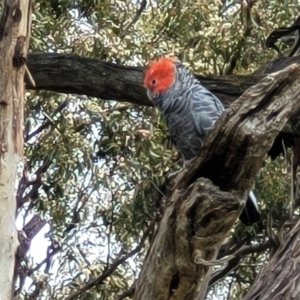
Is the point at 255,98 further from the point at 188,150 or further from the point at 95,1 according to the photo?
the point at 95,1

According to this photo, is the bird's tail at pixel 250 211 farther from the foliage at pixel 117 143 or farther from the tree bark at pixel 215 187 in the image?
the foliage at pixel 117 143

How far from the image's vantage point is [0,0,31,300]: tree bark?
2361mm

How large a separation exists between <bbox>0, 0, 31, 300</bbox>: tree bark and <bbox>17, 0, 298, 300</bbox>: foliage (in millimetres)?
1143

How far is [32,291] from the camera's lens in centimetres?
472

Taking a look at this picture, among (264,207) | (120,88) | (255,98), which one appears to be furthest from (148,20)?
(255,98)

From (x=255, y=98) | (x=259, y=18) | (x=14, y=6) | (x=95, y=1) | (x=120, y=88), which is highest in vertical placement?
(x=95, y=1)

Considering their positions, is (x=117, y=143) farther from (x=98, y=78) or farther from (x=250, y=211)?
(x=250, y=211)

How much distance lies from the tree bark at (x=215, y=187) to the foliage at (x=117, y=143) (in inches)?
71.3

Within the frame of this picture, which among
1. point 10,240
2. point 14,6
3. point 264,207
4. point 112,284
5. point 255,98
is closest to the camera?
point 255,98

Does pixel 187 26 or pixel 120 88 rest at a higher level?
pixel 187 26


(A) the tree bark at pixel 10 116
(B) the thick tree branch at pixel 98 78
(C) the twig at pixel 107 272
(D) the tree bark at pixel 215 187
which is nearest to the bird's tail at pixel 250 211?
(B) the thick tree branch at pixel 98 78

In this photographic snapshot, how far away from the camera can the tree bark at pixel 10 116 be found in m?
2.36

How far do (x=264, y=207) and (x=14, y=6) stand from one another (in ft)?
6.47

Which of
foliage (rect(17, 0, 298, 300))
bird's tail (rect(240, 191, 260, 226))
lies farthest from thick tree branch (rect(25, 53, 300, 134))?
foliage (rect(17, 0, 298, 300))
